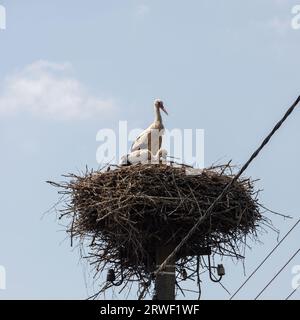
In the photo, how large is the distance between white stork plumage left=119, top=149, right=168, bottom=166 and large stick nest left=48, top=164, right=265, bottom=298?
652 millimetres

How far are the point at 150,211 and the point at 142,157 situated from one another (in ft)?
4.47

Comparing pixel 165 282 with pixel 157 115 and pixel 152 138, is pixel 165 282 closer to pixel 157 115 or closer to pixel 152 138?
pixel 152 138

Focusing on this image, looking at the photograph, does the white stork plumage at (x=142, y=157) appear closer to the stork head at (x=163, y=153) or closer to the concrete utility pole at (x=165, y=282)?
the stork head at (x=163, y=153)

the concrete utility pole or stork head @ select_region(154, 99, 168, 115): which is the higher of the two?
stork head @ select_region(154, 99, 168, 115)

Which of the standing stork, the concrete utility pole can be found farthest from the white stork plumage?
the concrete utility pole

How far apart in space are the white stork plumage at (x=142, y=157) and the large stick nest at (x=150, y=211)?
2.14ft

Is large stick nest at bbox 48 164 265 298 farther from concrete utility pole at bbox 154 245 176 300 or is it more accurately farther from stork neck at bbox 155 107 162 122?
stork neck at bbox 155 107 162 122

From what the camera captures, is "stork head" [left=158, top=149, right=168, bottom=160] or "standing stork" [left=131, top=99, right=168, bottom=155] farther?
"standing stork" [left=131, top=99, right=168, bottom=155]

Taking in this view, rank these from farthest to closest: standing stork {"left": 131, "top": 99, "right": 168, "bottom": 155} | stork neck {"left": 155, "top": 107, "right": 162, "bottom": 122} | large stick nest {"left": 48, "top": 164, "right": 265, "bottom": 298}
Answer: stork neck {"left": 155, "top": 107, "right": 162, "bottom": 122}
standing stork {"left": 131, "top": 99, "right": 168, "bottom": 155}
large stick nest {"left": 48, "top": 164, "right": 265, "bottom": 298}

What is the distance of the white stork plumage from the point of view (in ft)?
42.6

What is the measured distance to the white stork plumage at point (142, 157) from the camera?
42.6 feet

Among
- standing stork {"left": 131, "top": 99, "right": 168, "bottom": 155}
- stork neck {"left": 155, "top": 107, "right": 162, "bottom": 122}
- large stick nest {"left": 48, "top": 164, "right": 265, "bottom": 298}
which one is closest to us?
large stick nest {"left": 48, "top": 164, "right": 265, "bottom": 298}

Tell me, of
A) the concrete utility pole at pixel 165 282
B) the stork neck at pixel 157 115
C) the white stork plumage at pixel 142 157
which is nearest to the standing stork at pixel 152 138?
the stork neck at pixel 157 115
